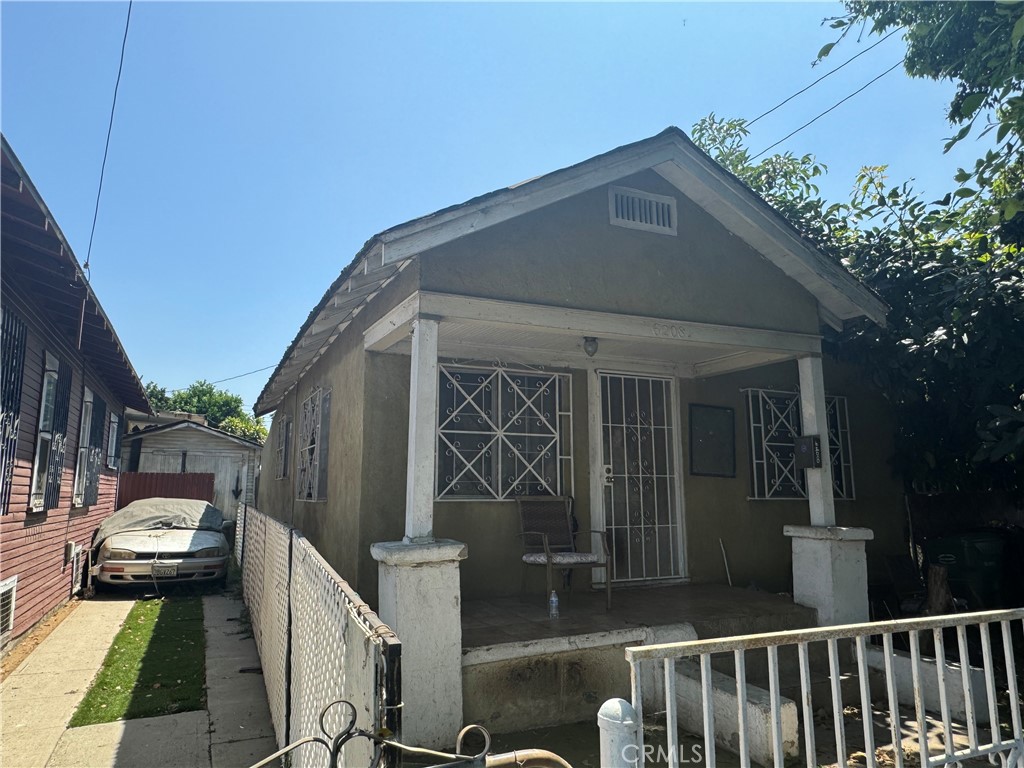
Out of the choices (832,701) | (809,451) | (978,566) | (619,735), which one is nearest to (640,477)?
(809,451)

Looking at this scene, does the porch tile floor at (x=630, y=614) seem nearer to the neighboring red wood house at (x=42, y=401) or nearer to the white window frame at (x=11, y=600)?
the neighboring red wood house at (x=42, y=401)

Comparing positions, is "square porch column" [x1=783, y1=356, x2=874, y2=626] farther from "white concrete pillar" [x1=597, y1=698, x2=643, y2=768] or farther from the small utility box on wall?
"white concrete pillar" [x1=597, y1=698, x2=643, y2=768]

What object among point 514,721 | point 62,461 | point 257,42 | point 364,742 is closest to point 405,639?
point 514,721

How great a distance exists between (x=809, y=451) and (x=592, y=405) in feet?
7.10

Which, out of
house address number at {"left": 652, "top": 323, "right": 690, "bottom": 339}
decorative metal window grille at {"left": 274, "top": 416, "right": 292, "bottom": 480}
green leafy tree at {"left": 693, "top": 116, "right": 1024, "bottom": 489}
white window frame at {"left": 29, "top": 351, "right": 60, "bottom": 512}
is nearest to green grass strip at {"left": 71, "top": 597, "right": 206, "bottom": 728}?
white window frame at {"left": 29, "top": 351, "right": 60, "bottom": 512}

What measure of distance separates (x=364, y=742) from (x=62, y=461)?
7.80m

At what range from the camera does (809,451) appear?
238 inches

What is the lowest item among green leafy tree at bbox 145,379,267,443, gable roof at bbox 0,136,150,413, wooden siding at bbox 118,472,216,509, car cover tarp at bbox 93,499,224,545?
car cover tarp at bbox 93,499,224,545

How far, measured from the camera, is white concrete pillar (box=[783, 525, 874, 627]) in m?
5.66

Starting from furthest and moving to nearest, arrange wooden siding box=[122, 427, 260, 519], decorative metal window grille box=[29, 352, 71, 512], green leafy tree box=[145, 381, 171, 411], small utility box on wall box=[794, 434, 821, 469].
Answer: green leafy tree box=[145, 381, 171, 411]
wooden siding box=[122, 427, 260, 519]
decorative metal window grille box=[29, 352, 71, 512]
small utility box on wall box=[794, 434, 821, 469]

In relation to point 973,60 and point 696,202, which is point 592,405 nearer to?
point 696,202

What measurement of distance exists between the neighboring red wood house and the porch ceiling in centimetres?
267

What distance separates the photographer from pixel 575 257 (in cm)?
531

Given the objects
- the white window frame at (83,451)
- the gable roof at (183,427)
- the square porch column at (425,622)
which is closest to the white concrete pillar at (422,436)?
the square porch column at (425,622)
